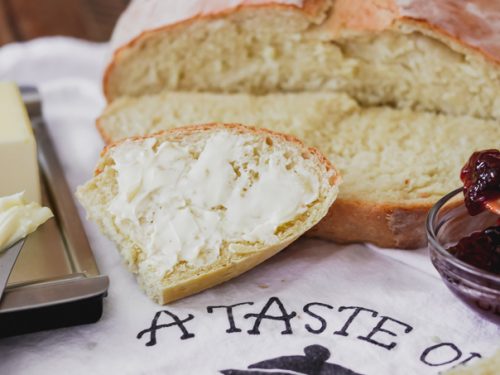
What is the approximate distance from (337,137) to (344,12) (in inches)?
21.9

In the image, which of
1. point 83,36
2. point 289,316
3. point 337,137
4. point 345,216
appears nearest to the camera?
point 289,316

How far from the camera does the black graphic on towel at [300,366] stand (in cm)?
188

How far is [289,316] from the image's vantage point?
211cm

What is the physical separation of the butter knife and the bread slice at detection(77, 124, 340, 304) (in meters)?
0.29

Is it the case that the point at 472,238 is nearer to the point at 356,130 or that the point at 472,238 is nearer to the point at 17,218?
the point at 356,130

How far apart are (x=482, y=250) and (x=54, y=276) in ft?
3.90

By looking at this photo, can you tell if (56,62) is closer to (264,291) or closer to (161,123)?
(161,123)

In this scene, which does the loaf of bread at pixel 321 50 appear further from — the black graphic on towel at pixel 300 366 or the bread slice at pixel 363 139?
the black graphic on towel at pixel 300 366

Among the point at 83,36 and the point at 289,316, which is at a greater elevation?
the point at 289,316

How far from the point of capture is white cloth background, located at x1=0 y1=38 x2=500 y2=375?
1.93 m

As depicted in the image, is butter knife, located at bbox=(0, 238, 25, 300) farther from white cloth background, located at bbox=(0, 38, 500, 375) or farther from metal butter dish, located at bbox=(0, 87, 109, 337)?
white cloth background, located at bbox=(0, 38, 500, 375)

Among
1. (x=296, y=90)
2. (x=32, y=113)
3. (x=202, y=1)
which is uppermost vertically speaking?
(x=202, y=1)

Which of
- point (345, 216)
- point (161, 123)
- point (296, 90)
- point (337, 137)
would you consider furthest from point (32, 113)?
point (345, 216)

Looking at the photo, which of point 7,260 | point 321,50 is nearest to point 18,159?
point 7,260
